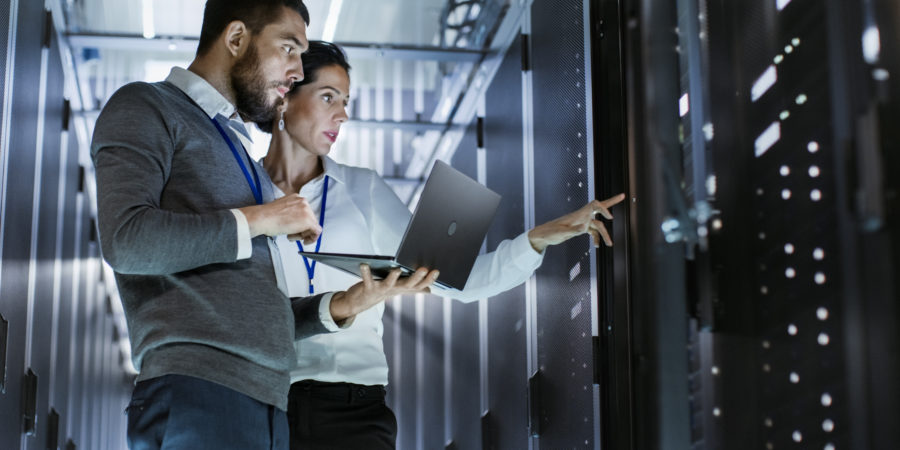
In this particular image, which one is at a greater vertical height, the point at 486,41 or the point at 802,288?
the point at 486,41

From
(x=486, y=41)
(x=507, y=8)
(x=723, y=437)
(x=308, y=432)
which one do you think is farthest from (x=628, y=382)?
(x=486, y=41)

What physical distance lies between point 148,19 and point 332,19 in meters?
0.78

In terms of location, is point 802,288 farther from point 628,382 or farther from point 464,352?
point 464,352

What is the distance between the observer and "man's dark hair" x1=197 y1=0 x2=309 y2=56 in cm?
204

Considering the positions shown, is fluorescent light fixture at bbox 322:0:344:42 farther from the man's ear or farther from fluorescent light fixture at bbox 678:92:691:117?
fluorescent light fixture at bbox 678:92:691:117

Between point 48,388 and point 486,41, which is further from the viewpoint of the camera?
Answer: point 486,41

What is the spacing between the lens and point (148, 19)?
4367 millimetres

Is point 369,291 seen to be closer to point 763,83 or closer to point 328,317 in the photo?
point 328,317

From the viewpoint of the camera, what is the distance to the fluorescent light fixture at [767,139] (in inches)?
69.1

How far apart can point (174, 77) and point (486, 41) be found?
242 centimetres

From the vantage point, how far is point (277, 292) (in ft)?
6.07

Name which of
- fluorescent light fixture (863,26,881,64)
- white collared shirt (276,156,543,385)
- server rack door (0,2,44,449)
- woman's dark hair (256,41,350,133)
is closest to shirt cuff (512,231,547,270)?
white collared shirt (276,156,543,385)

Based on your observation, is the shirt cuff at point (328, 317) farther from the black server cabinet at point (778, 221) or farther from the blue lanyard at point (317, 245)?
the black server cabinet at point (778, 221)

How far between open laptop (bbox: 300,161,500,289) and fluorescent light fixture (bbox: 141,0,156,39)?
2468 mm
